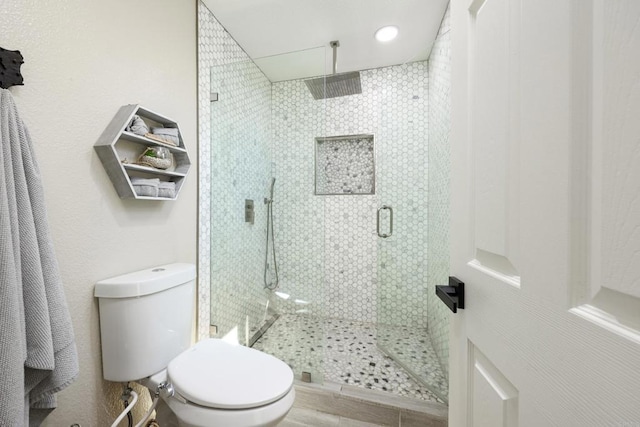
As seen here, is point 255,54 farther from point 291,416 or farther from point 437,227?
point 291,416

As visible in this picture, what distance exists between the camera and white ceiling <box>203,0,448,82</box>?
1.58m

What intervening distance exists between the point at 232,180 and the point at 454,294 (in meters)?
1.54

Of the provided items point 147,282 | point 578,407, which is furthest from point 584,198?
point 147,282

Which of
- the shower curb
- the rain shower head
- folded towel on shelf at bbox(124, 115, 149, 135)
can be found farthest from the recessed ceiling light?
the shower curb

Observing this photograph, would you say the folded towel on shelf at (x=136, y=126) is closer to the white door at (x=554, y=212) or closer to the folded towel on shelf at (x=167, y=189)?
the folded towel on shelf at (x=167, y=189)

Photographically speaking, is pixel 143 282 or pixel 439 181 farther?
pixel 439 181

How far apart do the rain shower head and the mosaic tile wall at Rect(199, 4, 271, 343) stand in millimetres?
439

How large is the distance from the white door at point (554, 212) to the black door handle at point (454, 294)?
0.05 m

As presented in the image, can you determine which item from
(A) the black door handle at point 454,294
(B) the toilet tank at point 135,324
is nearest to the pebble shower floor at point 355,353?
(B) the toilet tank at point 135,324

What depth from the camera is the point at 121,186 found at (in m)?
1.09

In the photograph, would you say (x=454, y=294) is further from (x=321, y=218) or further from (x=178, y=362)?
(x=321, y=218)

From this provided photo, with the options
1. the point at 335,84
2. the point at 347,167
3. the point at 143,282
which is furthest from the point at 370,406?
the point at 335,84

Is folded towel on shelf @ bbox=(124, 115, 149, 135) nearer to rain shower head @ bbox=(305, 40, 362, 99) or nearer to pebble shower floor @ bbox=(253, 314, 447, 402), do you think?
rain shower head @ bbox=(305, 40, 362, 99)

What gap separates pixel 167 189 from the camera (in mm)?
1271
